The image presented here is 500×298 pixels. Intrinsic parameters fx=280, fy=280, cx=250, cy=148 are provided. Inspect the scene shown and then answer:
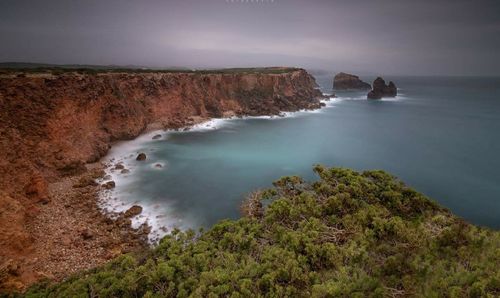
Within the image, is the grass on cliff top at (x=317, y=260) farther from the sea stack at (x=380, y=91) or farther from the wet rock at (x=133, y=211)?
the sea stack at (x=380, y=91)

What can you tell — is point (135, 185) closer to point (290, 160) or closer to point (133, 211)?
point (133, 211)

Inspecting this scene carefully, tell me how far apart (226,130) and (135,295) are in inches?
1630

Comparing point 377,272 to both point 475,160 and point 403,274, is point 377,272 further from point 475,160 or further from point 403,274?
point 475,160

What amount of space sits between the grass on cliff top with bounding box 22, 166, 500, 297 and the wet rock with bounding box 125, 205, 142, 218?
9919mm

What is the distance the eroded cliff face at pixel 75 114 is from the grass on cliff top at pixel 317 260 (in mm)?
9215

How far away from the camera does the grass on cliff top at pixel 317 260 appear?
843cm

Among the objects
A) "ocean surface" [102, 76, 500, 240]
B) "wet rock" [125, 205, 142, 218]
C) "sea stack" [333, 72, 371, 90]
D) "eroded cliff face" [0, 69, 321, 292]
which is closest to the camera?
"eroded cliff face" [0, 69, 321, 292]

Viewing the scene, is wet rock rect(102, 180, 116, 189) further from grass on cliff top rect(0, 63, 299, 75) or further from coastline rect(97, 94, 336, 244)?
grass on cliff top rect(0, 63, 299, 75)

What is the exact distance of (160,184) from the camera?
1052 inches

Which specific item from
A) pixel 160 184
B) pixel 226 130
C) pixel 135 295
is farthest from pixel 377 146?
pixel 135 295

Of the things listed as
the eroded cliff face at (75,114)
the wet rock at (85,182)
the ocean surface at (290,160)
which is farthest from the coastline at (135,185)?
the eroded cliff face at (75,114)

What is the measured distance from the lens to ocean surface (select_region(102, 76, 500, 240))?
2344 cm

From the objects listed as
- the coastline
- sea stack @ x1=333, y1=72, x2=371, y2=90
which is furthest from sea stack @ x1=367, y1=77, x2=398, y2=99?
the coastline

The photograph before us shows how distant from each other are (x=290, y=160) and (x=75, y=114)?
82.8ft
